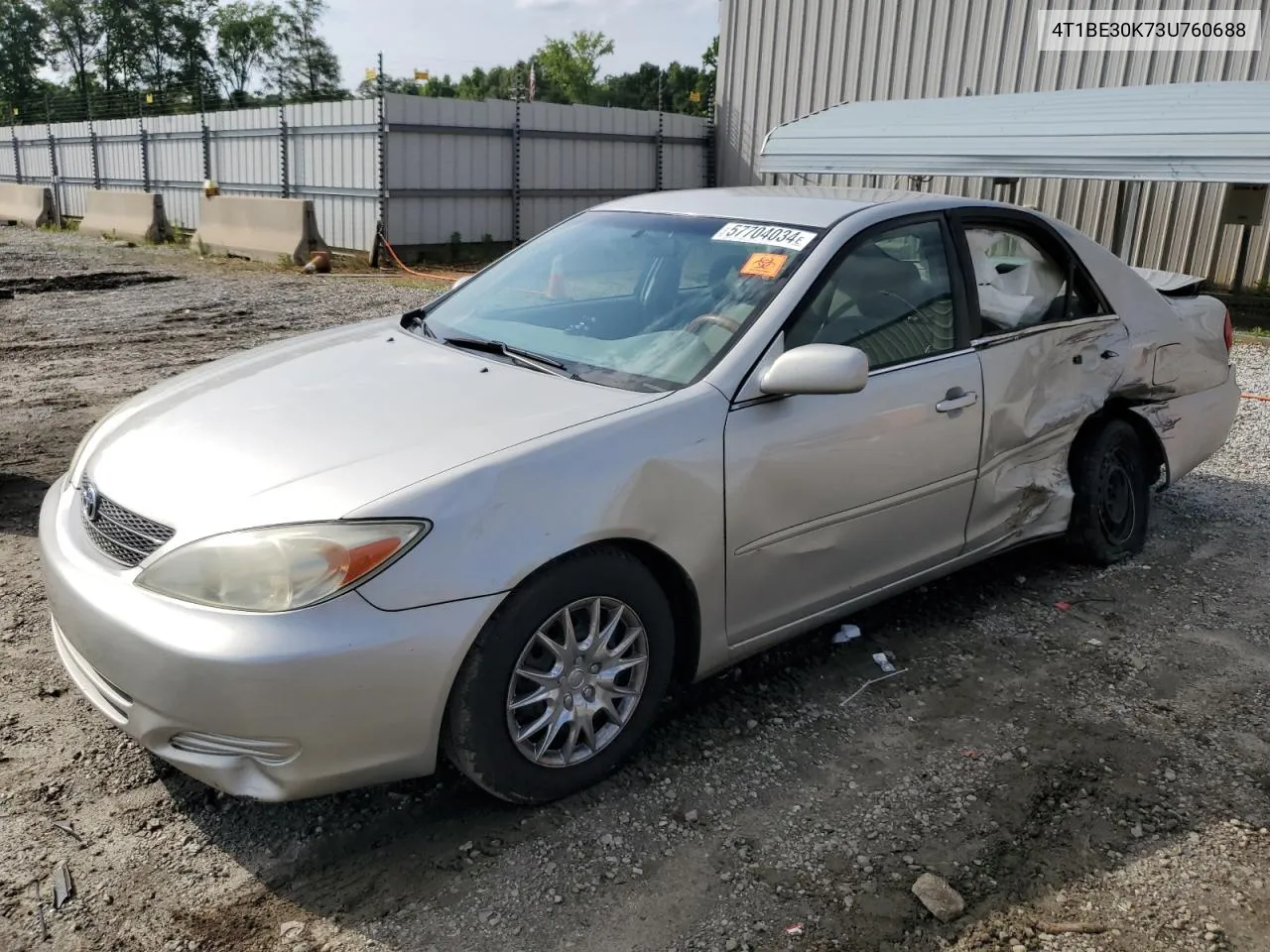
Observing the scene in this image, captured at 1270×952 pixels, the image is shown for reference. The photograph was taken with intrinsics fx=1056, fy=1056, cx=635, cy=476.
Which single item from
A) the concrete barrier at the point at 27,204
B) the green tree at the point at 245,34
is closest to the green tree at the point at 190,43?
the green tree at the point at 245,34

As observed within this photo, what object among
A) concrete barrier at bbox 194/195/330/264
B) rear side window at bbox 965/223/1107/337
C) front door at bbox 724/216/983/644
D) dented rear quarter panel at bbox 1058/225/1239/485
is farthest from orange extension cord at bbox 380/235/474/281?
front door at bbox 724/216/983/644

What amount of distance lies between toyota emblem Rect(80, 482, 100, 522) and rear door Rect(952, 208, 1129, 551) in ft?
9.50

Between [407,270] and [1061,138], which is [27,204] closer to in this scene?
[407,270]

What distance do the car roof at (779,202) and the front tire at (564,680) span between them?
1.49 m

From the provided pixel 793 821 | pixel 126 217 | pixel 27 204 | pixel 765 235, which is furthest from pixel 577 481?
pixel 27 204

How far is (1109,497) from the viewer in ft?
15.1

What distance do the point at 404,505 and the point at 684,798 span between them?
1.17m

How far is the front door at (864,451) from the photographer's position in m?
3.14

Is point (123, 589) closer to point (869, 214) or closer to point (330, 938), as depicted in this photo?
point (330, 938)

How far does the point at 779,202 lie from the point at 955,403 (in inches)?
38.1

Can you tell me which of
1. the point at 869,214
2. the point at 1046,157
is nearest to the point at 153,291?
the point at 1046,157

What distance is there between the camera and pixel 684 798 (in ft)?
9.66

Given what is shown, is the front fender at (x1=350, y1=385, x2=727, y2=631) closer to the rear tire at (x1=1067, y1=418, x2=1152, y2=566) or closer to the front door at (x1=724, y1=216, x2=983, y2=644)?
the front door at (x1=724, y1=216, x2=983, y2=644)

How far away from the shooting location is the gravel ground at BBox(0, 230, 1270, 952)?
8.05 feet
